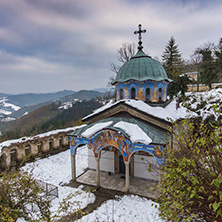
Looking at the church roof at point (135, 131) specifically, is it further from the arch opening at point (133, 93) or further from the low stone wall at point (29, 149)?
the low stone wall at point (29, 149)

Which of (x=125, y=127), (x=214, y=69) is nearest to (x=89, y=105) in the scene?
(x=214, y=69)

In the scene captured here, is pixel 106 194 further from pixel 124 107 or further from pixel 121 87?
pixel 121 87

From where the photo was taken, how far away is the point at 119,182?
985 cm

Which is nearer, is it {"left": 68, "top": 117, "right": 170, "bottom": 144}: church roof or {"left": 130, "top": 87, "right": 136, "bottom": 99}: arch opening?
{"left": 68, "top": 117, "right": 170, "bottom": 144}: church roof

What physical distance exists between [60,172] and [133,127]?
706cm

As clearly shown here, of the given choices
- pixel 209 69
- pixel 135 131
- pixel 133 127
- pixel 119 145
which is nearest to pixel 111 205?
pixel 119 145

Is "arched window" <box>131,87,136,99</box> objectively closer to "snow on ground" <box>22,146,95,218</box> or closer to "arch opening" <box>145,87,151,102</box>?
"arch opening" <box>145,87,151,102</box>

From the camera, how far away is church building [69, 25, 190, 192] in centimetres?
800

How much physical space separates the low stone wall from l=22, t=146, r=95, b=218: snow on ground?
2.49ft

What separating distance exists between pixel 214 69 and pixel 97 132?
83.6ft

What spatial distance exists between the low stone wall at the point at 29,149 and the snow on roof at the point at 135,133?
7411 mm

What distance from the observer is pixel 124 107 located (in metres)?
10.0

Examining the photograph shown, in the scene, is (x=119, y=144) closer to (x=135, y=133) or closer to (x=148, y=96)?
(x=135, y=133)

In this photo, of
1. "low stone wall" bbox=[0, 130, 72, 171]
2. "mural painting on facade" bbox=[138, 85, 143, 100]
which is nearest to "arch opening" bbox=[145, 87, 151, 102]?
"mural painting on facade" bbox=[138, 85, 143, 100]
